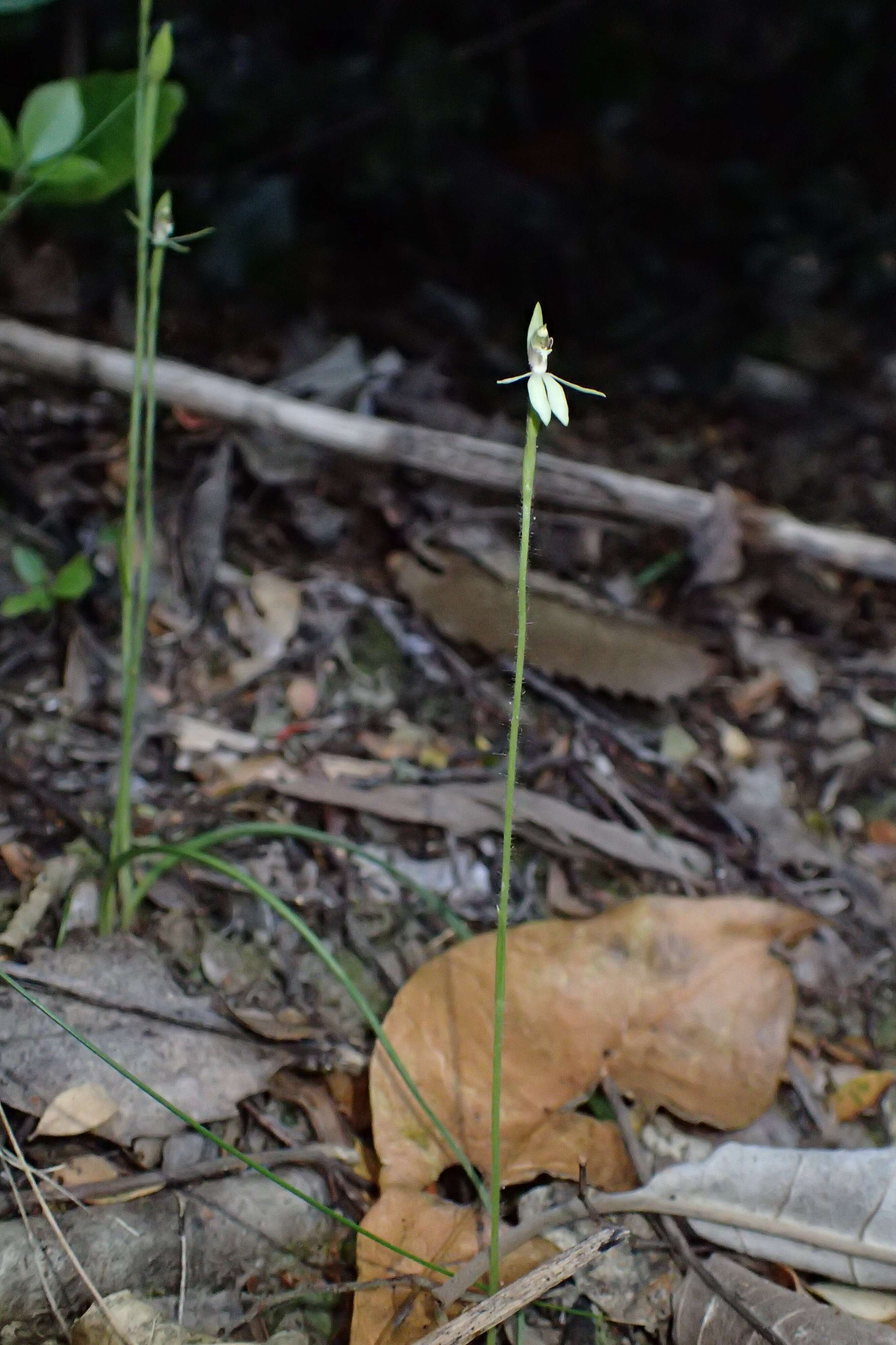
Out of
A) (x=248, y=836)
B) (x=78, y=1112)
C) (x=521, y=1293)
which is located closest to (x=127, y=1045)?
(x=78, y=1112)

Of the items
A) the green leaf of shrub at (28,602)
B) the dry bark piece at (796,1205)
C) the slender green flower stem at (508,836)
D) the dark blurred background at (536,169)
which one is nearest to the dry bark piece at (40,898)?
the green leaf of shrub at (28,602)

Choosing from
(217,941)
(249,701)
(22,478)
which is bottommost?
(217,941)

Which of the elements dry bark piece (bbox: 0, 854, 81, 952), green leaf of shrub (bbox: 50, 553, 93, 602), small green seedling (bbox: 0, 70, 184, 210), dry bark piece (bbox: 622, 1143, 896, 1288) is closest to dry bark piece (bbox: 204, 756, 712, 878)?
dry bark piece (bbox: 0, 854, 81, 952)

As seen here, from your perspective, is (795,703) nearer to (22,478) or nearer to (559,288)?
(22,478)

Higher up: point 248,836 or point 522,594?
point 522,594

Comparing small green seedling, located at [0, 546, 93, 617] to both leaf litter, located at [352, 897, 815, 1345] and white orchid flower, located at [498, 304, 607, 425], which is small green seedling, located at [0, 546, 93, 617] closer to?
leaf litter, located at [352, 897, 815, 1345]

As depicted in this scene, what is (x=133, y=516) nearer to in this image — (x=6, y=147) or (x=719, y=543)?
(x=6, y=147)

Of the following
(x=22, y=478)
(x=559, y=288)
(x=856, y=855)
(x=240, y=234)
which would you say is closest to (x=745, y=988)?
(x=856, y=855)
